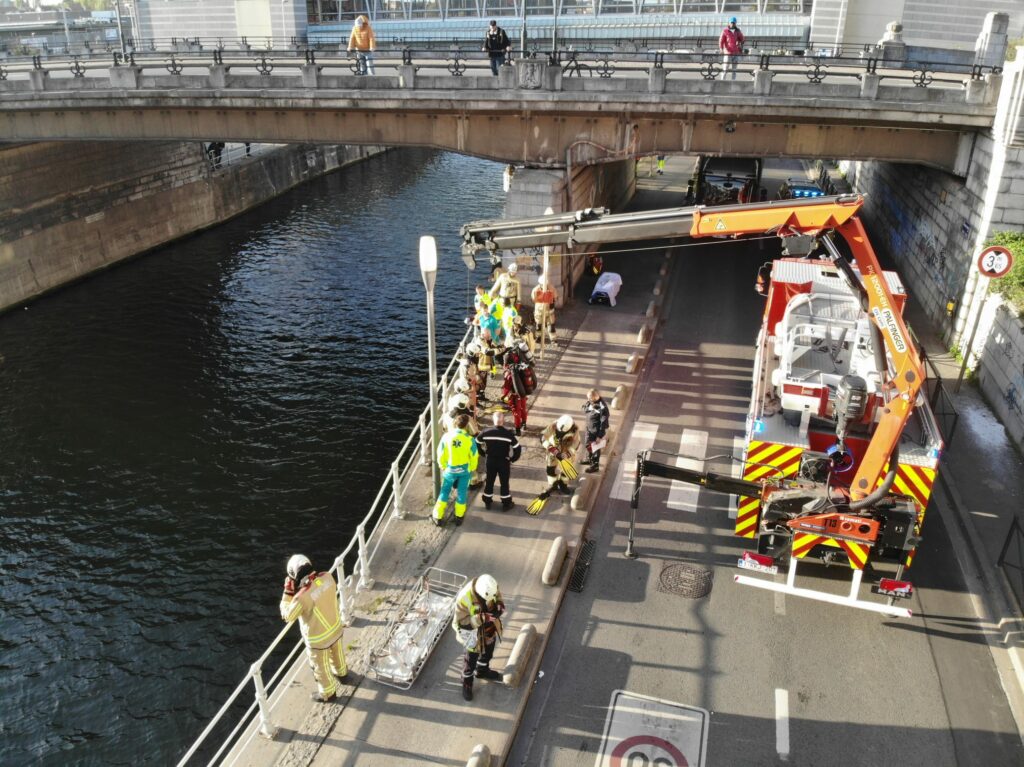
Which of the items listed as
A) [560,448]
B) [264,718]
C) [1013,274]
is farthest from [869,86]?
[264,718]

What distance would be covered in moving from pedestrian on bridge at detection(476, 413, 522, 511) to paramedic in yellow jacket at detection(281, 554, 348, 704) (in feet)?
15.0

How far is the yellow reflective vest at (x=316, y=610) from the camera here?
384 inches

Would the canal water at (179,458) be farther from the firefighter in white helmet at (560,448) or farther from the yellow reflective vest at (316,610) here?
the firefighter in white helmet at (560,448)

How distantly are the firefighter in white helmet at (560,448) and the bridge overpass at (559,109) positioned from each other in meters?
12.3

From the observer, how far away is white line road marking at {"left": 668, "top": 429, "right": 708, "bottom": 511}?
1538cm

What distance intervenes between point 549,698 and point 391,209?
36.2 m

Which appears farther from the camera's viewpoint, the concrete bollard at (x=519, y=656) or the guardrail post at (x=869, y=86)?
the guardrail post at (x=869, y=86)

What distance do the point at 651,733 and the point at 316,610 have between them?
4.62 meters

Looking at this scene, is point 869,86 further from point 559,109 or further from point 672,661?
point 672,661

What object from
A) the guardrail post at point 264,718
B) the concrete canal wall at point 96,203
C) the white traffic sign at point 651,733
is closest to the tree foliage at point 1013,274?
the white traffic sign at point 651,733

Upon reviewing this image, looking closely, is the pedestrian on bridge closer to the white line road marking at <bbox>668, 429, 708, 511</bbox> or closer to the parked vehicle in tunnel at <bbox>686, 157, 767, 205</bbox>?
the white line road marking at <bbox>668, 429, 708, 511</bbox>

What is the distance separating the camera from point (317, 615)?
10.0m

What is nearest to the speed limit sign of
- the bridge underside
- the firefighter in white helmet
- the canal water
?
the bridge underside

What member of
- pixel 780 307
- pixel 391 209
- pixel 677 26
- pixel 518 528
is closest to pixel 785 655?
pixel 518 528
